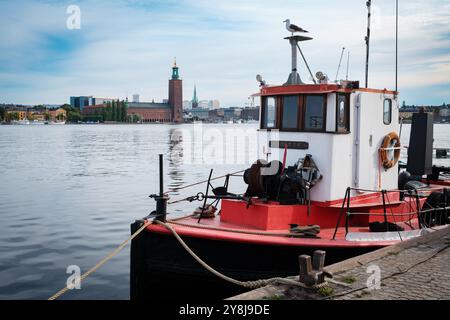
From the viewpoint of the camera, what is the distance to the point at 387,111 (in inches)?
474

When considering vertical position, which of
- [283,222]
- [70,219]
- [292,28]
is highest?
[292,28]

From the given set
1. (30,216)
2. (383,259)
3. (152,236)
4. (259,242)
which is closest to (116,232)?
(30,216)

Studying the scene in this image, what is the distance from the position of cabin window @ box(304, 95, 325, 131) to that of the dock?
305 cm

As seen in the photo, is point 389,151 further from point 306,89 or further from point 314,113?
point 306,89

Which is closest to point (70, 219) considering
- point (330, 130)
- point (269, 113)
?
point (269, 113)

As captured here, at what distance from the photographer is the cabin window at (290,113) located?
11.1 m

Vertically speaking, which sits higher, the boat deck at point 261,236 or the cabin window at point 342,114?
the cabin window at point 342,114

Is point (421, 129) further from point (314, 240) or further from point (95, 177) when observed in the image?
point (95, 177)

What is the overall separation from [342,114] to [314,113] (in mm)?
622

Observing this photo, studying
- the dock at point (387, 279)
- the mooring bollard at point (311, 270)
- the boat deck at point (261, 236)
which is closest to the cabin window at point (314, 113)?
the boat deck at point (261, 236)

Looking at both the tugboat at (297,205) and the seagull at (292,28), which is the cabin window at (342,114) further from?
the seagull at (292,28)

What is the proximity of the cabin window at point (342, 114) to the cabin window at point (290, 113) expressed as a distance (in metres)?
0.92

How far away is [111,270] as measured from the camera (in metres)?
13.9

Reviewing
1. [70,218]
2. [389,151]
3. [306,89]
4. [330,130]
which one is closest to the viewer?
[330,130]
